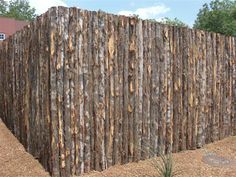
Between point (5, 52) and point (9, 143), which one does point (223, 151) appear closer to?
point (9, 143)

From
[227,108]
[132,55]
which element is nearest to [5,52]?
[132,55]

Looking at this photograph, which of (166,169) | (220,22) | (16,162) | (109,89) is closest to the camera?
Result: (166,169)

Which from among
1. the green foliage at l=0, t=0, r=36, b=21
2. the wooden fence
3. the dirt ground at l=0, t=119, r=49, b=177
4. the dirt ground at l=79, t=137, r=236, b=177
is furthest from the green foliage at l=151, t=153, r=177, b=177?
the green foliage at l=0, t=0, r=36, b=21

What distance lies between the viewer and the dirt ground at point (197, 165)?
5.98 metres

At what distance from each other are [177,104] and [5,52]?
4.85 m

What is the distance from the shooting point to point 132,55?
647 cm

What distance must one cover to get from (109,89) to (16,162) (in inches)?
80.7

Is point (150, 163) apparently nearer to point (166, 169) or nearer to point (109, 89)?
point (166, 169)

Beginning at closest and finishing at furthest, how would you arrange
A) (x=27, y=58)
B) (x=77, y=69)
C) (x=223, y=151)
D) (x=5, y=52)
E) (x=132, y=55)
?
1. (x=77, y=69)
2. (x=132, y=55)
3. (x=27, y=58)
4. (x=223, y=151)
5. (x=5, y=52)

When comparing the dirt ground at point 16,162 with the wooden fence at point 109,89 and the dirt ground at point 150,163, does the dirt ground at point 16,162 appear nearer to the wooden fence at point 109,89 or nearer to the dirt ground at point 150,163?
the dirt ground at point 150,163

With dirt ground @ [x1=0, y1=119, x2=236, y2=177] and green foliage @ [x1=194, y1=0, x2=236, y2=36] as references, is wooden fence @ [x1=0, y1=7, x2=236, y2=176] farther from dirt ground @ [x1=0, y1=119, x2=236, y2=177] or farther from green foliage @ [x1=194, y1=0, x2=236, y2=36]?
green foliage @ [x1=194, y1=0, x2=236, y2=36]

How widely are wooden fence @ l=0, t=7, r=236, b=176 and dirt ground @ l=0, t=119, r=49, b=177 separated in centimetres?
15

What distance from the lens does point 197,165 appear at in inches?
258

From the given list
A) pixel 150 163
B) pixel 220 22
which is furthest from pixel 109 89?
pixel 220 22
